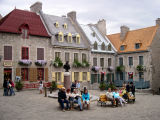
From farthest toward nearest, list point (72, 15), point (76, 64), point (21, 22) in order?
point (72, 15), point (76, 64), point (21, 22)

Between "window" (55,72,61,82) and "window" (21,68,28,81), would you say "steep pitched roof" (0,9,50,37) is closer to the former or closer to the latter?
"window" (21,68,28,81)

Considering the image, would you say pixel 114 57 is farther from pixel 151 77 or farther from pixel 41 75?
pixel 41 75

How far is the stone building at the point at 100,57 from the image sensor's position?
3234 centimetres

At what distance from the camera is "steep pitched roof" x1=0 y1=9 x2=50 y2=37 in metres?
24.1

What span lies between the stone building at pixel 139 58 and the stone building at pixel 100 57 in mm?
1303

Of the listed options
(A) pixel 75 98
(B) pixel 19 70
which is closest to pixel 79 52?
(B) pixel 19 70

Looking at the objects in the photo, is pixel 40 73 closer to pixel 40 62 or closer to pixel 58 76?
pixel 40 62

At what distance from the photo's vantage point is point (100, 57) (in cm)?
3341

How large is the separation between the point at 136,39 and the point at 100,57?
6.92 meters

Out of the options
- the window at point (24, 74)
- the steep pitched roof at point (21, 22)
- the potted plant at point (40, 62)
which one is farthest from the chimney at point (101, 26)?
the window at point (24, 74)

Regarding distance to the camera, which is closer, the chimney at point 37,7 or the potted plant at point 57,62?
the potted plant at point 57,62

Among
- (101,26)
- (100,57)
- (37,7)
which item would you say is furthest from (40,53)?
(101,26)

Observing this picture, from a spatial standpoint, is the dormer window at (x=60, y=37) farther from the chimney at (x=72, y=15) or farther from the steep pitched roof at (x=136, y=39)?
the steep pitched roof at (x=136, y=39)

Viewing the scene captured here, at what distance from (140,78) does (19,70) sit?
1857cm
